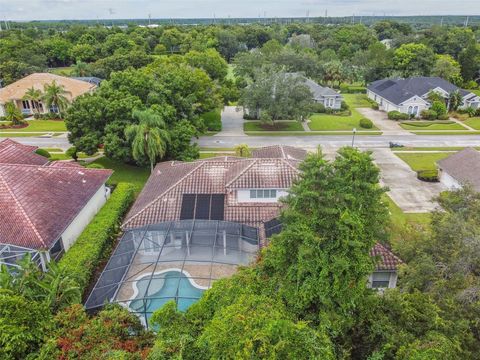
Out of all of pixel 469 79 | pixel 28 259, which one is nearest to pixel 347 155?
pixel 28 259

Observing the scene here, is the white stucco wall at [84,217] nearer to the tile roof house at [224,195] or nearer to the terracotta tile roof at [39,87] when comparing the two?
the tile roof house at [224,195]

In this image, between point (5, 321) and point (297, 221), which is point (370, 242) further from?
point (5, 321)

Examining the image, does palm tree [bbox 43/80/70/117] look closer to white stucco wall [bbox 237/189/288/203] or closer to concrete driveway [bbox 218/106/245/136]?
concrete driveway [bbox 218/106/245/136]

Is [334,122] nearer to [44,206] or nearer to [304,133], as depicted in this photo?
[304,133]

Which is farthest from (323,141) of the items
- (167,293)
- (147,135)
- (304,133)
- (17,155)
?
(167,293)

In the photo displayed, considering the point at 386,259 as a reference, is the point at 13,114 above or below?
above
